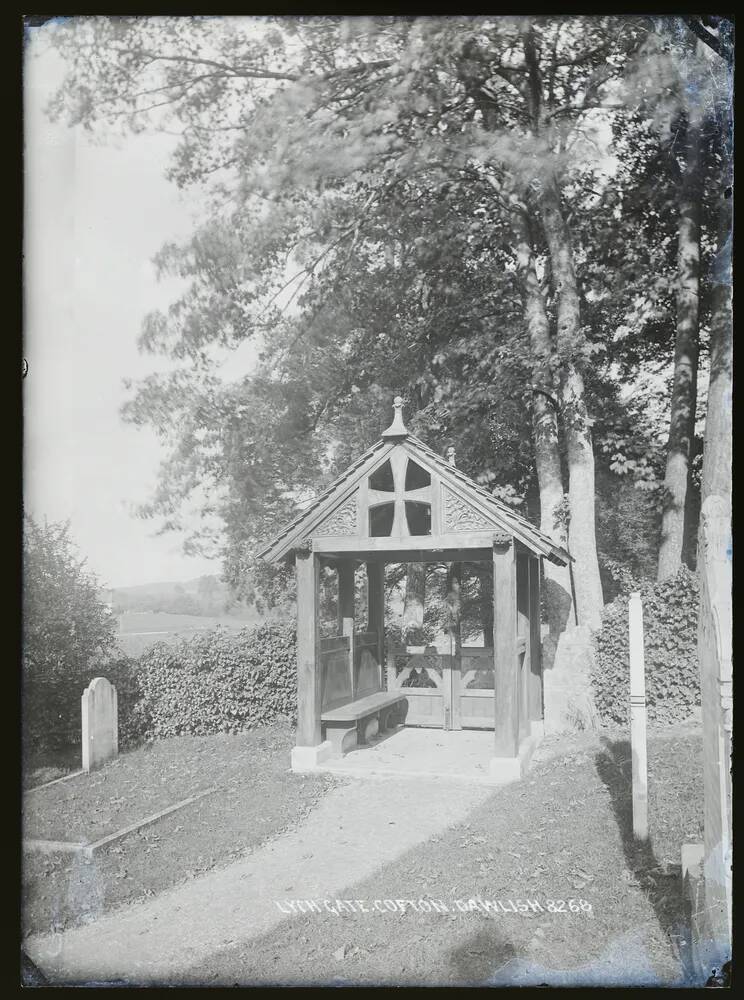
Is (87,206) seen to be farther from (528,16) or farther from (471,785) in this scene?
(471,785)

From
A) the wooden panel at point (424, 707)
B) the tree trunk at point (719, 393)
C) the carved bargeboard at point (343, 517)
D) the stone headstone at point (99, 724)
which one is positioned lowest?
the wooden panel at point (424, 707)

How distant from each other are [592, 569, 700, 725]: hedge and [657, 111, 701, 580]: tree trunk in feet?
1.27

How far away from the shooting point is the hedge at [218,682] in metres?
10.2

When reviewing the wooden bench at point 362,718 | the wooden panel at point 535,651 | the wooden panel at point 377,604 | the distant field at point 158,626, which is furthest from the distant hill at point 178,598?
the wooden panel at point 535,651

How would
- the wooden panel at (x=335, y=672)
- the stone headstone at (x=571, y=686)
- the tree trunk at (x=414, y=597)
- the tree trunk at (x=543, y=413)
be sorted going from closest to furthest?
1. the wooden panel at (x=335, y=672)
2. the stone headstone at (x=571, y=686)
3. the tree trunk at (x=543, y=413)
4. the tree trunk at (x=414, y=597)

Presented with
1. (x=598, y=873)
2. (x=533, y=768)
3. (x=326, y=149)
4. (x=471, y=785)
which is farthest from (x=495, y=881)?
(x=326, y=149)

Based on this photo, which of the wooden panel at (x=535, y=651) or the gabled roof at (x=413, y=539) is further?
the wooden panel at (x=535, y=651)

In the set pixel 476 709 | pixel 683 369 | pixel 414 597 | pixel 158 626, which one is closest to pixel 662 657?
pixel 476 709

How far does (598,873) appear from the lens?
19.0 ft

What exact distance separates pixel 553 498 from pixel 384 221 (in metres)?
4.76

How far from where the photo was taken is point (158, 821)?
717cm

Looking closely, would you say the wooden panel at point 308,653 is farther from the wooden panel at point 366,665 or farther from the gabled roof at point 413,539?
the wooden panel at point 366,665

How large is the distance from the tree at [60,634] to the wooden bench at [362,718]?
291 centimetres

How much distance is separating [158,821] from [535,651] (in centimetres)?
601
